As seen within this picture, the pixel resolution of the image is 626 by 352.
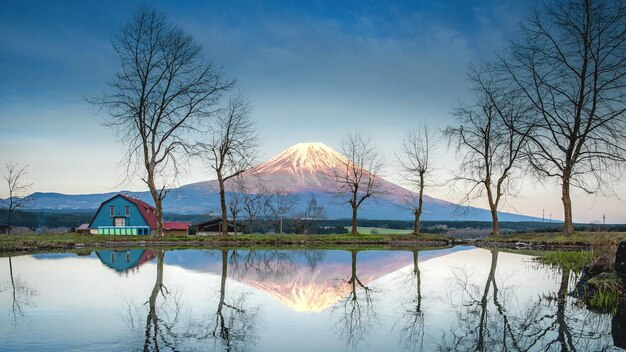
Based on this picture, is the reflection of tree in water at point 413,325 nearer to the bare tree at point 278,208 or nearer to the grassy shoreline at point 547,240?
the grassy shoreline at point 547,240

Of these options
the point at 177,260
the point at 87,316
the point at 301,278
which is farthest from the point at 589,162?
the point at 87,316

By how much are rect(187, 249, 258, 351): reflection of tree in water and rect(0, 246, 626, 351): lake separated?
0.02 m

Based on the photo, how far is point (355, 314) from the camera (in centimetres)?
965

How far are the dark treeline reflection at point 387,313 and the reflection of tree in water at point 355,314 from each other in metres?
0.02

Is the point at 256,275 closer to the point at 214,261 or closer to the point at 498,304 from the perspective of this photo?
the point at 214,261

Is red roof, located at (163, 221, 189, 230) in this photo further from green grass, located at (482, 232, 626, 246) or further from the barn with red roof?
green grass, located at (482, 232, 626, 246)

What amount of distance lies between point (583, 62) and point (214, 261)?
72.5ft

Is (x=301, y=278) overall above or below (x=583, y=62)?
below

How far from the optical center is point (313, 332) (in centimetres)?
817

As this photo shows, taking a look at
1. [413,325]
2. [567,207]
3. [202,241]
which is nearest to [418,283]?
[413,325]

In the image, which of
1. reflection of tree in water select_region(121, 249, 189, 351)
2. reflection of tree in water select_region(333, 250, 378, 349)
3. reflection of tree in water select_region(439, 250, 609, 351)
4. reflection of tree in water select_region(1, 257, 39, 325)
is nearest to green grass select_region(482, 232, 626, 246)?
reflection of tree in water select_region(439, 250, 609, 351)

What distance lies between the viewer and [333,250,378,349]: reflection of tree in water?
7.96 m


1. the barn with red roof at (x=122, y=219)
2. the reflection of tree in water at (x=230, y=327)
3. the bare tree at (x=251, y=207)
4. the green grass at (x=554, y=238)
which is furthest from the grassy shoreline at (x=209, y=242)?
the barn with red roof at (x=122, y=219)

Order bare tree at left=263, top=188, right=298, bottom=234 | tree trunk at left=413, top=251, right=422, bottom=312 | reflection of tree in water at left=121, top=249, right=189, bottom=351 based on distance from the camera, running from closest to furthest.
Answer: reflection of tree in water at left=121, top=249, right=189, bottom=351
tree trunk at left=413, top=251, right=422, bottom=312
bare tree at left=263, top=188, right=298, bottom=234
